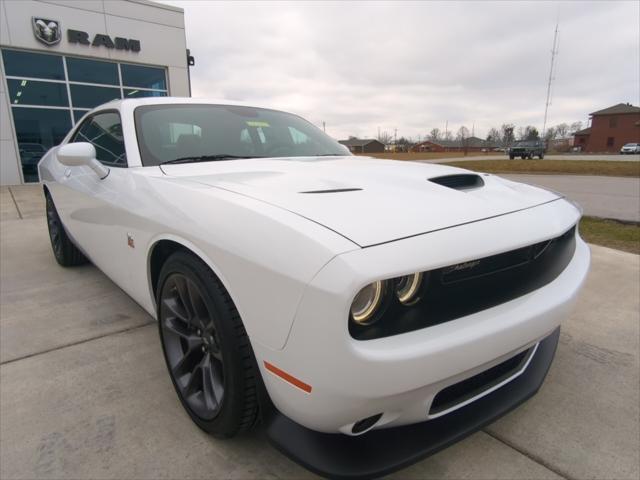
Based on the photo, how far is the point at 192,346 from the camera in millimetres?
1716

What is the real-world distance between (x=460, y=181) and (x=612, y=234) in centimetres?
458

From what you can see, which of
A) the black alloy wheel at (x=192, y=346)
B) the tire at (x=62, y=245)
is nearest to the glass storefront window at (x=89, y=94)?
the tire at (x=62, y=245)

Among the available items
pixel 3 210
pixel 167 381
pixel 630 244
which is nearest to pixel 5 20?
pixel 3 210

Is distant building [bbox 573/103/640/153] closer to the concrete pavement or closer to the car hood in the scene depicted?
the concrete pavement

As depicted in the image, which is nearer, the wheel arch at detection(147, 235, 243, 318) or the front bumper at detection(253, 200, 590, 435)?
the front bumper at detection(253, 200, 590, 435)

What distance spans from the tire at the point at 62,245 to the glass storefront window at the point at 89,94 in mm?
10188

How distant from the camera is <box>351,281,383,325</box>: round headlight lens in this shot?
1.15 metres

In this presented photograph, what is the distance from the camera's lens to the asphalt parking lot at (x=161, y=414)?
1569 millimetres

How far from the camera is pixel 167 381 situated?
2.11 meters

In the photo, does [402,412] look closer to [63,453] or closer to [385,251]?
[385,251]

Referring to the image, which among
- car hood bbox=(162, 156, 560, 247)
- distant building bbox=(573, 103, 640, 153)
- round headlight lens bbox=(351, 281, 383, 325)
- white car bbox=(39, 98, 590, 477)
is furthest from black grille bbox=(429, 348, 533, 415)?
distant building bbox=(573, 103, 640, 153)

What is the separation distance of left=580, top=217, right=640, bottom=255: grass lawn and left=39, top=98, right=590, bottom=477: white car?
3.43 meters

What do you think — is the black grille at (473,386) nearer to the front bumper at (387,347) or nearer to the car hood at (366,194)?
the front bumper at (387,347)

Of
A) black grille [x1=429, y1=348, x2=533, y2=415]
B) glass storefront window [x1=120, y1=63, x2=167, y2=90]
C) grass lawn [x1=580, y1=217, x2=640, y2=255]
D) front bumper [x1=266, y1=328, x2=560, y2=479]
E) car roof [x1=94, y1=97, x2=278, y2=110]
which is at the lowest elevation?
grass lawn [x1=580, y1=217, x2=640, y2=255]
